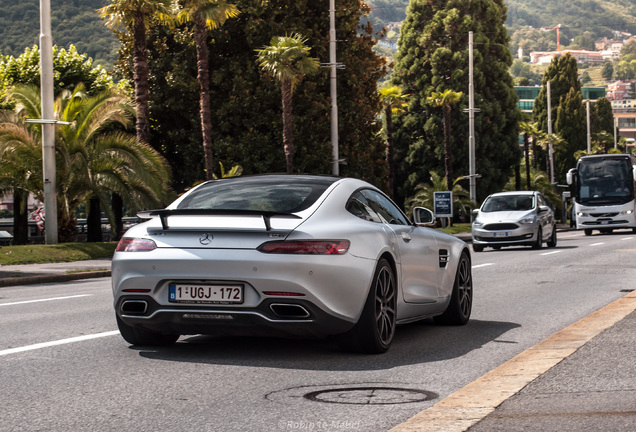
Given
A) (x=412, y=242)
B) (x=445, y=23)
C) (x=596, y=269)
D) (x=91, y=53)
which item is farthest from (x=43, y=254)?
(x=91, y=53)

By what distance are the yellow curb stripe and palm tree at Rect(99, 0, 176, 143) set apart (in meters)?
22.1

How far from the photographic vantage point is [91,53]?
105500 mm

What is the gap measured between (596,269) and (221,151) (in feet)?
80.2

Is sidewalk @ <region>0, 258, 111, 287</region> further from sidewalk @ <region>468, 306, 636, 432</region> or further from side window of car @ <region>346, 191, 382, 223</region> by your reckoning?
sidewalk @ <region>468, 306, 636, 432</region>

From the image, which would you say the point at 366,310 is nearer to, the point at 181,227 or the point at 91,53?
the point at 181,227

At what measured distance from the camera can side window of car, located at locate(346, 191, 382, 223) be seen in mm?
7960

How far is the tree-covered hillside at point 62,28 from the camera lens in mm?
101188

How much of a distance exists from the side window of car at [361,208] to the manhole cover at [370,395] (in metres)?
1.96

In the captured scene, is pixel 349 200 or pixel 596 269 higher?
pixel 349 200

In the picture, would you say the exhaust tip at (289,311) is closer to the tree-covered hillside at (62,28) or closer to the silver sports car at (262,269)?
the silver sports car at (262,269)

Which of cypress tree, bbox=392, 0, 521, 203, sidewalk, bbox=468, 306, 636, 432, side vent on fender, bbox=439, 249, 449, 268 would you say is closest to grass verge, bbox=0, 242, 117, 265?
side vent on fender, bbox=439, 249, 449, 268

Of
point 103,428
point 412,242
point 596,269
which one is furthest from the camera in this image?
point 596,269

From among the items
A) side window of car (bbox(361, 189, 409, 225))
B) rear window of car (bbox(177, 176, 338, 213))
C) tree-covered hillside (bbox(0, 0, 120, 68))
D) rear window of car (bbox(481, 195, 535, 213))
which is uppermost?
tree-covered hillside (bbox(0, 0, 120, 68))

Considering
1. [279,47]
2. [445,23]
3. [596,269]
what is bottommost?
[596,269]
